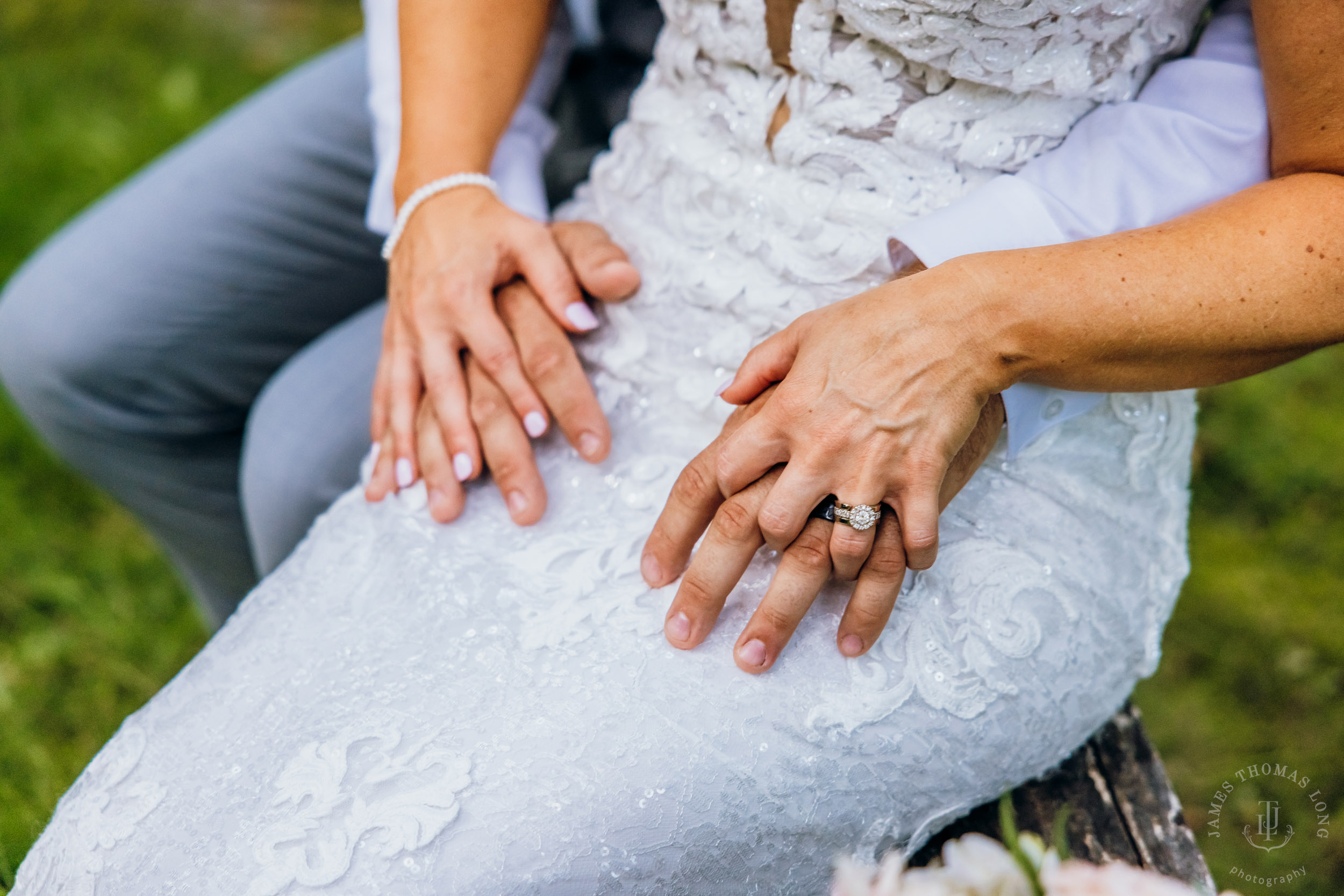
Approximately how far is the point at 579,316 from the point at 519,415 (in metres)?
0.13

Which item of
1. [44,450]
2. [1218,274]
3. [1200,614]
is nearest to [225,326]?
[44,450]

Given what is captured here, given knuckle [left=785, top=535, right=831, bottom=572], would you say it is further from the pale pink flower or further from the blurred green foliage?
the blurred green foliage

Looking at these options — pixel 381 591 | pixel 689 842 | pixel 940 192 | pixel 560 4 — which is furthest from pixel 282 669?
pixel 560 4

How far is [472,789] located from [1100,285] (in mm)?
661

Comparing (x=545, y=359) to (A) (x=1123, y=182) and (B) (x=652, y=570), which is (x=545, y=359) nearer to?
(B) (x=652, y=570)

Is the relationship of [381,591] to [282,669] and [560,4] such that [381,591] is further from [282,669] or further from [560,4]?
[560,4]

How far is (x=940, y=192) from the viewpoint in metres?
0.96

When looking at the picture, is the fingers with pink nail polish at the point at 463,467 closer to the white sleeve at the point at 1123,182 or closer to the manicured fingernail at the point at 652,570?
the manicured fingernail at the point at 652,570

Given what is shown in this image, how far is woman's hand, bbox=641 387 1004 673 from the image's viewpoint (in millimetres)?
833

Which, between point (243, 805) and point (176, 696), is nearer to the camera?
point (243, 805)

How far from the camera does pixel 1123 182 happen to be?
90 cm

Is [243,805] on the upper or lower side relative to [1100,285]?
lower

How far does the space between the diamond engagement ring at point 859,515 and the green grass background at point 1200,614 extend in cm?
103

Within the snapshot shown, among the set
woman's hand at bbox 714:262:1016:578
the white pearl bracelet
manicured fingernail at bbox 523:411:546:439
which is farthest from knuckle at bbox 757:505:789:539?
the white pearl bracelet
